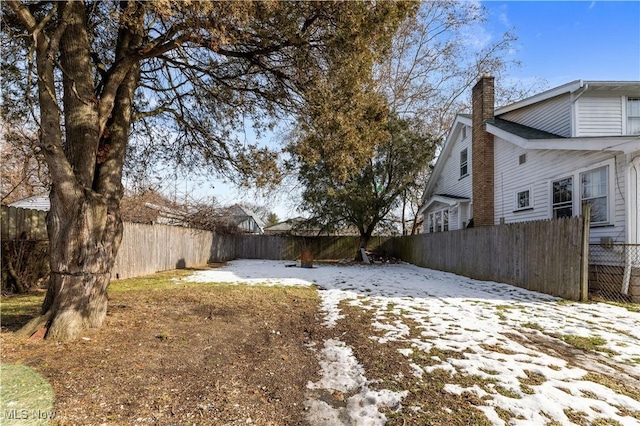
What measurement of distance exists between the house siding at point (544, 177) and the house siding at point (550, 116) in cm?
106

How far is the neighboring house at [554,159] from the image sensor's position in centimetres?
802

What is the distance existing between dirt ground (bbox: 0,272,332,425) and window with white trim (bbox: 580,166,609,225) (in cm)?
769

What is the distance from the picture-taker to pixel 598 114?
1012 cm

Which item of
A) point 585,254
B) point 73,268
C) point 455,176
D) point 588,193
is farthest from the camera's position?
point 455,176

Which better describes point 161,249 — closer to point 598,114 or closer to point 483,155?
point 483,155

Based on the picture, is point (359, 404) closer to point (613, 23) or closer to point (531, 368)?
point (531, 368)

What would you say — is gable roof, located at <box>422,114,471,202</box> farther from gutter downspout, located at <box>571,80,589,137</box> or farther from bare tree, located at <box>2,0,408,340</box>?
bare tree, located at <box>2,0,408,340</box>

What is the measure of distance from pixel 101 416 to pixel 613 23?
494 inches

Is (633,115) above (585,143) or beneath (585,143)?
above

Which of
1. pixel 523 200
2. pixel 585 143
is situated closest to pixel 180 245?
pixel 523 200

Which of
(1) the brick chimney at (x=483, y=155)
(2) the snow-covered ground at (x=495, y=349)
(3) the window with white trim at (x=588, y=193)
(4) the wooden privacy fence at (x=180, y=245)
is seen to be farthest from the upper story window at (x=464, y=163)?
(4) the wooden privacy fence at (x=180, y=245)

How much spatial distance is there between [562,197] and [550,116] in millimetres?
3078

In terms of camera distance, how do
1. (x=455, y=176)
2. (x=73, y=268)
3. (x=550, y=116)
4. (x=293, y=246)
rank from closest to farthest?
(x=73, y=268), (x=550, y=116), (x=455, y=176), (x=293, y=246)

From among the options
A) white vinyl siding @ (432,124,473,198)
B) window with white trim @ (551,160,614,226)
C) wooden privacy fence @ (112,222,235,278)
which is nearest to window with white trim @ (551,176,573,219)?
window with white trim @ (551,160,614,226)
